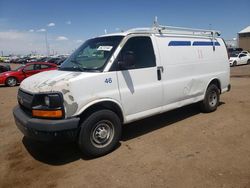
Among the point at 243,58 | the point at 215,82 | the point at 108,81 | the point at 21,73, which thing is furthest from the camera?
the point at 243,58

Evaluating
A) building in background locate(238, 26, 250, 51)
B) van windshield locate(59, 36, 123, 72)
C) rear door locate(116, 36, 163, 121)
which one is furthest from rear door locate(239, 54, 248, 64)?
building in background locate(238, 26, 250, 51)

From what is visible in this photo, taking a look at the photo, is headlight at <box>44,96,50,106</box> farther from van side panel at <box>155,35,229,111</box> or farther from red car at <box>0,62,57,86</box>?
red car at <box>0,62,57,86</box>

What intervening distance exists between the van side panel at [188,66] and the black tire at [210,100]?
240 mm

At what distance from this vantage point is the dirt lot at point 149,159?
12.7ft

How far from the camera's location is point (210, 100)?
24.3 feet

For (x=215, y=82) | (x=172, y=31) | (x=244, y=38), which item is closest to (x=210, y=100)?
(x=215, y=82)

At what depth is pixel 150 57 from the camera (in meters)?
5.46

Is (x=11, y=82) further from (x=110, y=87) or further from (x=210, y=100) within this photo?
(x=110, y=87)

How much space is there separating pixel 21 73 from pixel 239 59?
74.6ft

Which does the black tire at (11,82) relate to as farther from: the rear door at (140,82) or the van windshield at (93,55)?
the rear door at (140,82)

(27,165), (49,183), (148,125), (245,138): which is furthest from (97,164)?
(245,138)

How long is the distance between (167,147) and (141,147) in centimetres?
50

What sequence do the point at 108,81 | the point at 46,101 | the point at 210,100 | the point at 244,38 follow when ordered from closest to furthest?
1. the point at 46,101
2. the point at 108,81
3. the point at 210,100
4. the point at 244,38

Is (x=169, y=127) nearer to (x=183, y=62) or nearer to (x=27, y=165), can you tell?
(x=183, y=62)
